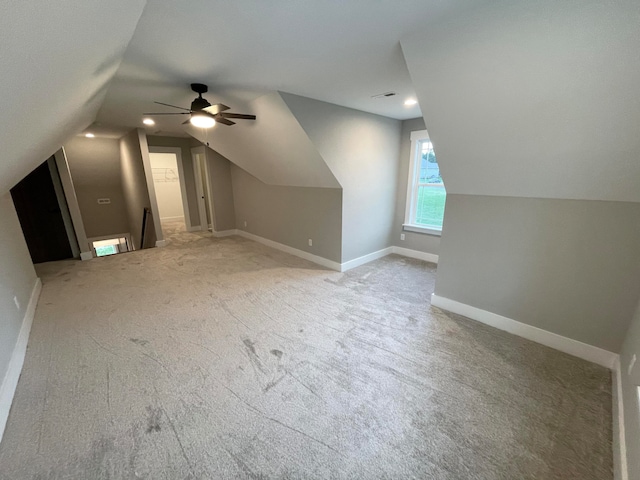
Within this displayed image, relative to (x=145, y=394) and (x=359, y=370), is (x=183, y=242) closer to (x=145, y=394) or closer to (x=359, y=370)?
(x=145, y=394)

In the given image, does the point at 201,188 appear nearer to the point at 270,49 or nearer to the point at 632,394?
the point at 270,49

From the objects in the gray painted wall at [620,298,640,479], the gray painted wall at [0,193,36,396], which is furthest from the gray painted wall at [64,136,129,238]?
the gray painted wall at [620,298,640,479]

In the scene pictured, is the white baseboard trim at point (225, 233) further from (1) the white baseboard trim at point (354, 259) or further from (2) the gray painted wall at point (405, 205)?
(2) the gray painted wall at point (405, 205)

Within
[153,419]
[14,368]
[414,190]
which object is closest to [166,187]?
[14,368]

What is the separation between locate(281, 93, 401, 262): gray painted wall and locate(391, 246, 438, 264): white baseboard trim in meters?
0.24

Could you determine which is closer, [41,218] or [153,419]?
[153,419]

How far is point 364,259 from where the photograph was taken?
168 inches

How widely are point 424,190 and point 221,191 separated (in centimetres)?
440

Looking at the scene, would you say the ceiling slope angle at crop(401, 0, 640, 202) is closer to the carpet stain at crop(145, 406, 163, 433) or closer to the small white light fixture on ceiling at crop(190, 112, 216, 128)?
the small white light fixture on ceiling at crop(190, 112, 216, 128)

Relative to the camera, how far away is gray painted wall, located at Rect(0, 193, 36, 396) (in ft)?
6.09

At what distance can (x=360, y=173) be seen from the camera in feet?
12.5

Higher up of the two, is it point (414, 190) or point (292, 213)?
point (414, 190)

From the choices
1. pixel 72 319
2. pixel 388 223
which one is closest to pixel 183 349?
pixel 72 319

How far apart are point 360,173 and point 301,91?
1.46 m
